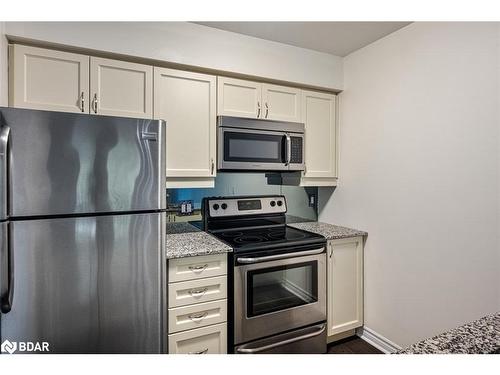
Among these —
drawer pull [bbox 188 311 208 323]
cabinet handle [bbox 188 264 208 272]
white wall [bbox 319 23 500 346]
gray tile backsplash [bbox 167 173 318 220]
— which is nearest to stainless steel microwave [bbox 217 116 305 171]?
gray tile backsplash [bbox 167 173 318 220]

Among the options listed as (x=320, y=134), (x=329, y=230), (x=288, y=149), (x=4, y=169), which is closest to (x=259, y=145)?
(x=288, y=149)

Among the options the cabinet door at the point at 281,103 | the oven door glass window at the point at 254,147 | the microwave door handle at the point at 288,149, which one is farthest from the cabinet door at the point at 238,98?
the microwave door handle at the point at 288,149

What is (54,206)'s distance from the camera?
1216 mm

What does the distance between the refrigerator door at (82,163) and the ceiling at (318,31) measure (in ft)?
3.45

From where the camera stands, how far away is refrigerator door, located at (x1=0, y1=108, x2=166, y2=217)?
1163 mm

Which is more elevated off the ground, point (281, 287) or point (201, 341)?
point (281, 287)

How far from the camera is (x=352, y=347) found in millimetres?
2197

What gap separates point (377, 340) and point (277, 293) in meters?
0.96

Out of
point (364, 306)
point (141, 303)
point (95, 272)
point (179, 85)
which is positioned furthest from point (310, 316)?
point (179, 85)

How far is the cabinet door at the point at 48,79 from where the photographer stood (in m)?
1.53

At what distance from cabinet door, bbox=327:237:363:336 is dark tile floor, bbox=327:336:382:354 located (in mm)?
133

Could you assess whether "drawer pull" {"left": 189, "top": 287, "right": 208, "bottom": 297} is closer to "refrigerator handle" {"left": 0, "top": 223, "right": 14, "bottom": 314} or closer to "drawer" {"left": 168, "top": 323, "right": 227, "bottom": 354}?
"drawer" {"left": 168, "top": 323, "right": 227, "bottom": 354}

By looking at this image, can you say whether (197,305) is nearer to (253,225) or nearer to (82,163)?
(253,225)
